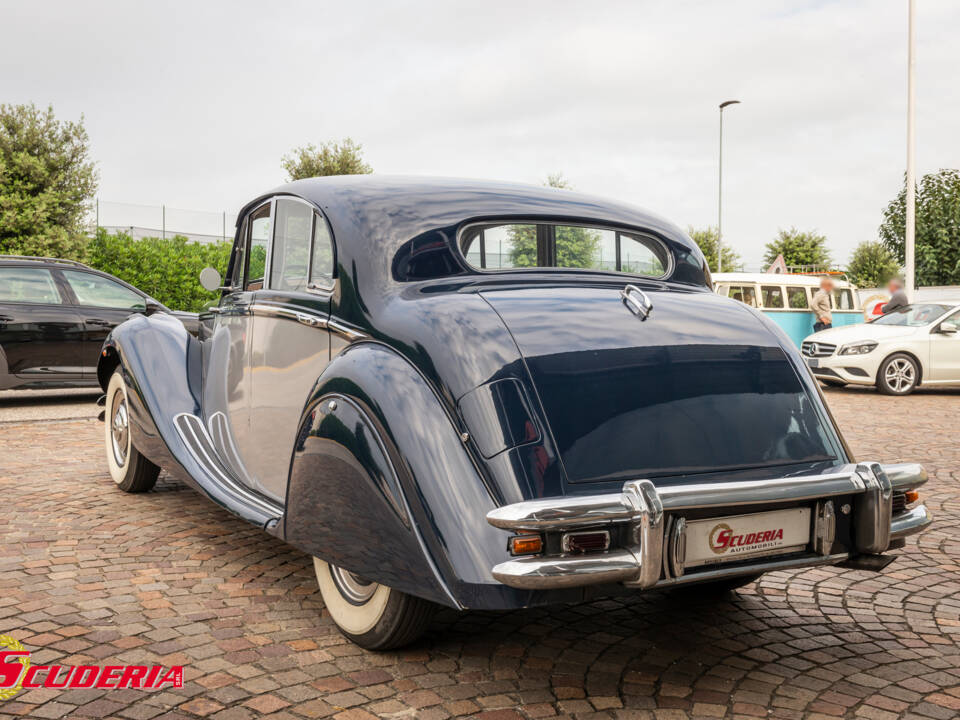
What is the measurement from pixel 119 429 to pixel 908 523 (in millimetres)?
4621

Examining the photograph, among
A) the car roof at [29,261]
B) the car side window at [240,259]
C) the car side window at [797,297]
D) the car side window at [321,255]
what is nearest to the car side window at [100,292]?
the car roof at [29,261]

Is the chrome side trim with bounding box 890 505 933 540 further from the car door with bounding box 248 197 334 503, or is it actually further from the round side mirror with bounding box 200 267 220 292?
the round side mirror with bounding box 200 267 220 292

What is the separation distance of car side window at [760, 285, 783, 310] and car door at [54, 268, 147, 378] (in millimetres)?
14453

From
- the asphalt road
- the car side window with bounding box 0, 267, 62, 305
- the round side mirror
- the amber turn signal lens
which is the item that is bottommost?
the asphalt road

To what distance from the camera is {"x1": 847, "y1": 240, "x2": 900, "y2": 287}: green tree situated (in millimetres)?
51500

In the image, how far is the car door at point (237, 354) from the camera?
4102mm

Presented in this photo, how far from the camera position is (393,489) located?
2742 millimetres

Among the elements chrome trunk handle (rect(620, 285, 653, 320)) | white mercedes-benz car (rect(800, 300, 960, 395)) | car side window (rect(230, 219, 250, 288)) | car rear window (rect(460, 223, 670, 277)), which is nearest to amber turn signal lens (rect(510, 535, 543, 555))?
chrome trunk handle (rect(620, 285, 653, 320))

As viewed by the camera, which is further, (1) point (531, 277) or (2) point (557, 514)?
(1) point (531, 277)

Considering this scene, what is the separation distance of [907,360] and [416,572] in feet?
40.1

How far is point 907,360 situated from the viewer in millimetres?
13000

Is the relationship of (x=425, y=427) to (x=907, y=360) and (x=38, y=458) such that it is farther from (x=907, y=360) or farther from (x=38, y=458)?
(x=907, y=360)

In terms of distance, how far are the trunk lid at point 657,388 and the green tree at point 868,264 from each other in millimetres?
51586

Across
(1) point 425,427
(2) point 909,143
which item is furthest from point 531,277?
(2) point 909,143
